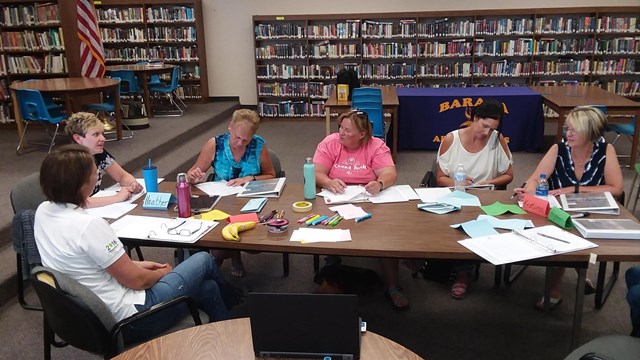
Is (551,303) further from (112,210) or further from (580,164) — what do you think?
(112,210)

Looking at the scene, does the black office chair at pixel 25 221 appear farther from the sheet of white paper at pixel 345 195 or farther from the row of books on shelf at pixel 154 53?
the row of books on shelf at pixel 154 53

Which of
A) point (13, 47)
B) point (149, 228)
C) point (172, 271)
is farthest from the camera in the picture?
point (13, 47)

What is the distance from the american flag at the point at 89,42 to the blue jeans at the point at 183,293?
584cm

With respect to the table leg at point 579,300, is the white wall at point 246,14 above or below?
above

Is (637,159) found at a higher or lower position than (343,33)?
lower

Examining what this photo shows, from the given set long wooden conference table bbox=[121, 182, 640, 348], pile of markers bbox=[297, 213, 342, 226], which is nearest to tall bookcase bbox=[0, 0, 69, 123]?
long wooden conference table bbox=[121, 182, 640, 348]

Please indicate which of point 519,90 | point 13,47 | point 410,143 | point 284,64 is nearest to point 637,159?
point 519,90

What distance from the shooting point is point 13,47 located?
743 cm

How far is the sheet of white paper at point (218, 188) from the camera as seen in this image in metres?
2.89

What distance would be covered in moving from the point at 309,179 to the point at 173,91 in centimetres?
642

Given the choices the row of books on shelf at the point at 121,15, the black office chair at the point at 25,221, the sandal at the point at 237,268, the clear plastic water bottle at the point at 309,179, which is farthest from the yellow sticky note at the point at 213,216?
the row of books on shelf at the point at 121,15

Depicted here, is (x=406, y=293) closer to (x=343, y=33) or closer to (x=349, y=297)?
(x=349, y=297)

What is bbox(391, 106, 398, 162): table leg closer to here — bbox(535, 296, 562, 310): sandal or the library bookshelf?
bbox(535, 296, 562, 310): sandal

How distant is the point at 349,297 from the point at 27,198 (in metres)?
2.15
